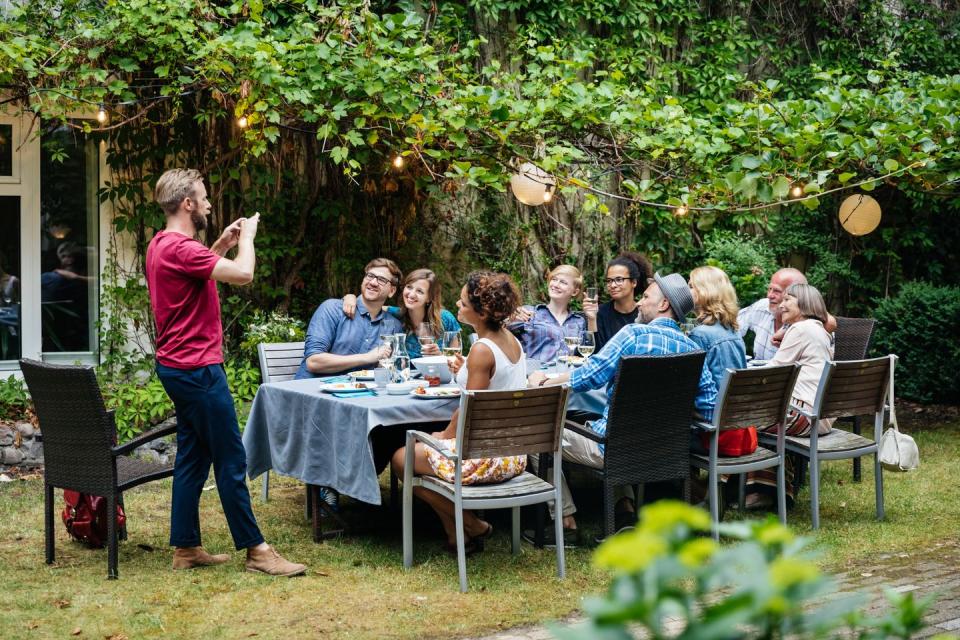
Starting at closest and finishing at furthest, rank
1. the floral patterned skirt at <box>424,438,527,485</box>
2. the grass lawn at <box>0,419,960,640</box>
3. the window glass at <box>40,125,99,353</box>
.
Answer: the grass lawn at <box>0,419,960,640</box>
the floral patterned skirt at <box>424,438,527,485</box>
the window glass at <box>40,125,99,353</box>

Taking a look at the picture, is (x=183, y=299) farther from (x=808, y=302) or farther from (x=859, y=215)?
(x=859, y=215)

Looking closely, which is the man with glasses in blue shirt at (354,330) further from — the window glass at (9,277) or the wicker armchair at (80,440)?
the window glass at (9,277)

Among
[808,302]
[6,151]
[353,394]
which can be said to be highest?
[6,151]

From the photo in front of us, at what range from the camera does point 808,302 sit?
5914 mm

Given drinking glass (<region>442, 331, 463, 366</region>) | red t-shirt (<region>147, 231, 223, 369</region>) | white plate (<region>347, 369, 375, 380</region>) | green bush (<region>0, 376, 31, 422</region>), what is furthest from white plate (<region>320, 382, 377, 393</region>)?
green bush (<region>0, 376, 31, 422</region>)

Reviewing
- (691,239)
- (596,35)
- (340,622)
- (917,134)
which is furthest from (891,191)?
(340,622)

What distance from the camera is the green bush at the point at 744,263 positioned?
367 inches

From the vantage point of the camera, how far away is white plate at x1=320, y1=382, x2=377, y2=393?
5.02 metres

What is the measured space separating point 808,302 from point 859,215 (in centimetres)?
340

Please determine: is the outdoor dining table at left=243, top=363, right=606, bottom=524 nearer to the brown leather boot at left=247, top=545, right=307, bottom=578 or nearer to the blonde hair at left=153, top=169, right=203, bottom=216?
the brown leather boot at left=247, top=545, right=307, bottom=578

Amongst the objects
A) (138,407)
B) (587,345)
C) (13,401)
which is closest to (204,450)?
(587,345)

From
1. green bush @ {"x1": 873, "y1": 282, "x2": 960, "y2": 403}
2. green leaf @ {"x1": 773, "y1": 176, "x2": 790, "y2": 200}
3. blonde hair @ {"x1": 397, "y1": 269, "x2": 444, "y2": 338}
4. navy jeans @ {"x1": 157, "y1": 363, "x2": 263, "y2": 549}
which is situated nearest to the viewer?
navy jeans @ {"x1": 157, "y1": 363, "x2": 263, "y2": 549}

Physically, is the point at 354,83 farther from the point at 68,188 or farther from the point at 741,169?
the point at 68,188

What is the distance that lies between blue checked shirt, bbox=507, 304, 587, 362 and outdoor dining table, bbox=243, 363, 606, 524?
1321 mm
